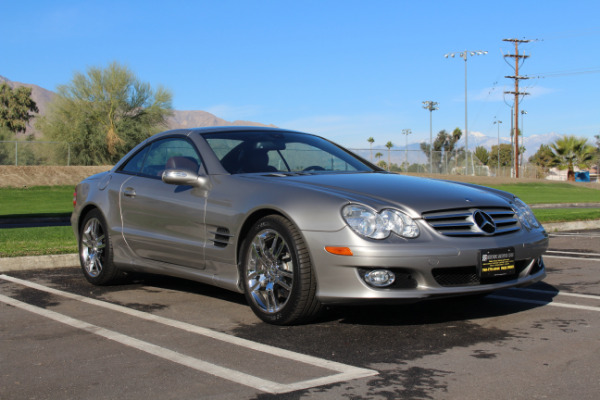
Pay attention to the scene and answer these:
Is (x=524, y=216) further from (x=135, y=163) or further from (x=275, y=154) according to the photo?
(x=135, y=163)

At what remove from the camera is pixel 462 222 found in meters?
4.87

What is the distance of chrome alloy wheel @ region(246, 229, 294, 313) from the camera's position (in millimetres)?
4965

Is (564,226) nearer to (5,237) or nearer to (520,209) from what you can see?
(520,209)

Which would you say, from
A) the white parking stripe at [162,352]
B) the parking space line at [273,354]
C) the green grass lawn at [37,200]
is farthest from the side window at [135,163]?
the green grass lawn at [37,200]

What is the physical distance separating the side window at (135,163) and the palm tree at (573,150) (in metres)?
→ 64.4

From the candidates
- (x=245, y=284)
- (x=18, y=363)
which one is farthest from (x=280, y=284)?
(x=18, y=363)

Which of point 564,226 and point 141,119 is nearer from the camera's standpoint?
point 564,226

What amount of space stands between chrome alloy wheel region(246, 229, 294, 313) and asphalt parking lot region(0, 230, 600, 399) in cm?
20

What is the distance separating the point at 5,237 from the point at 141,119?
39.4 meters

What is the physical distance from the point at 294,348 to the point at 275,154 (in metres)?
2.17

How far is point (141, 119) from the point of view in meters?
49.2

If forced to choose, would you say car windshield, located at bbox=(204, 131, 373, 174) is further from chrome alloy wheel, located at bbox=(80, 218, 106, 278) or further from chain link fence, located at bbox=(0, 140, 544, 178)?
chain link fence, located at bbox=(0, 140, 544, 178)

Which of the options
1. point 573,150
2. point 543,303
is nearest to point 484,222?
point 543,303

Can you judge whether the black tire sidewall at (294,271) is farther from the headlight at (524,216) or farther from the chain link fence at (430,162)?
the chain link fence at (430,162)
